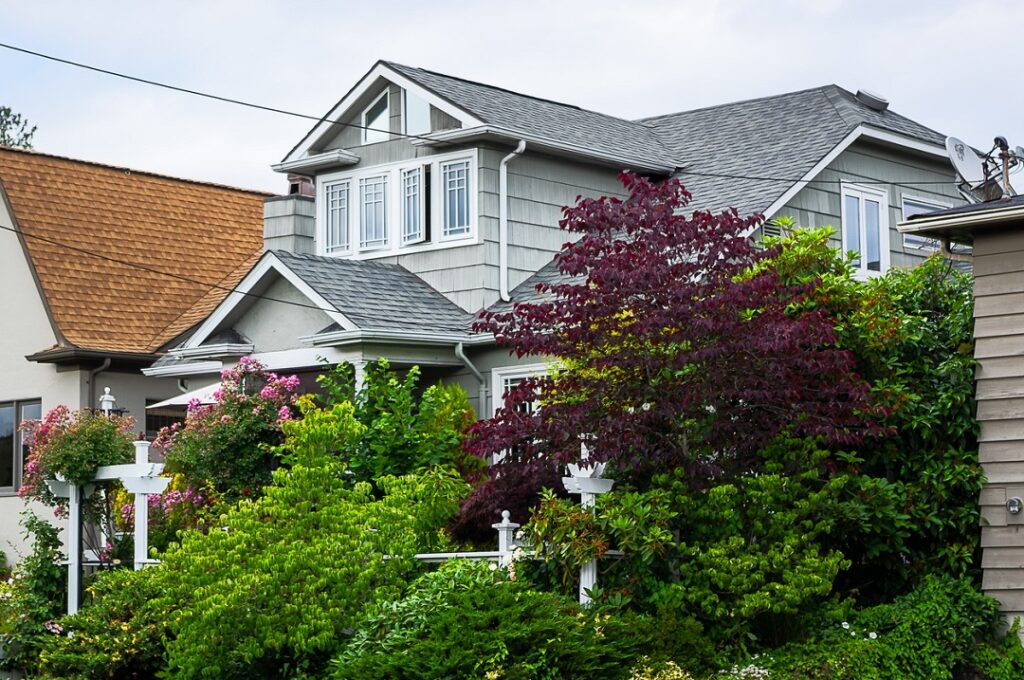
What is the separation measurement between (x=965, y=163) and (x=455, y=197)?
8082 millimetres

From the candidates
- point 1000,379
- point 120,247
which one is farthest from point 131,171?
point 1000,379

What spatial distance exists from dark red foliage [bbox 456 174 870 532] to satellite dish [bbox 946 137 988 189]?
310cm

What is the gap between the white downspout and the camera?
67.9 feet

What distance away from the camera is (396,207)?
71.4ft

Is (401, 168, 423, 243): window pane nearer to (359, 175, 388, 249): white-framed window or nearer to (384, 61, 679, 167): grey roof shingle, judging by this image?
(359, 175, 388, 249): white-framed window

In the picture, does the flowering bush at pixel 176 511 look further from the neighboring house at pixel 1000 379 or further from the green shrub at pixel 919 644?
the neighboring house at pixel 1000 379

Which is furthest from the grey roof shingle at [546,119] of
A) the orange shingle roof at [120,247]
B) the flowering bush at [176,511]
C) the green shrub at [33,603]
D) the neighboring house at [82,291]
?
the green shrub at [33,603]

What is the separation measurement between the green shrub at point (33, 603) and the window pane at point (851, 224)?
1230 centimetres

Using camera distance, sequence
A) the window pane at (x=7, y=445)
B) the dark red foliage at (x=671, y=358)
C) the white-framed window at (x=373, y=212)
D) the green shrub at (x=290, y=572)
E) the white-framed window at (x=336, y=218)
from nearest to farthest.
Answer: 1. the green shrub at (x=290, y=572)
2. the dark red foliage at (x=671, y=358)
3. the white-framed window at (x=373, y=212)
4. the white-framed window at (x=336, y=218)
5. the window pane at (x=7, y=445)

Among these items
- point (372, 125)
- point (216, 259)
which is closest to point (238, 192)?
point (216, 259)

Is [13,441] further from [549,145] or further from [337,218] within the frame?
[549,145]

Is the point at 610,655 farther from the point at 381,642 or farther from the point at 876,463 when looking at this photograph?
the point at 876,463

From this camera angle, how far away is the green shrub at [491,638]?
11.1 meters

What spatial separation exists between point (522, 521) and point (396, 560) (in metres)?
1.48
